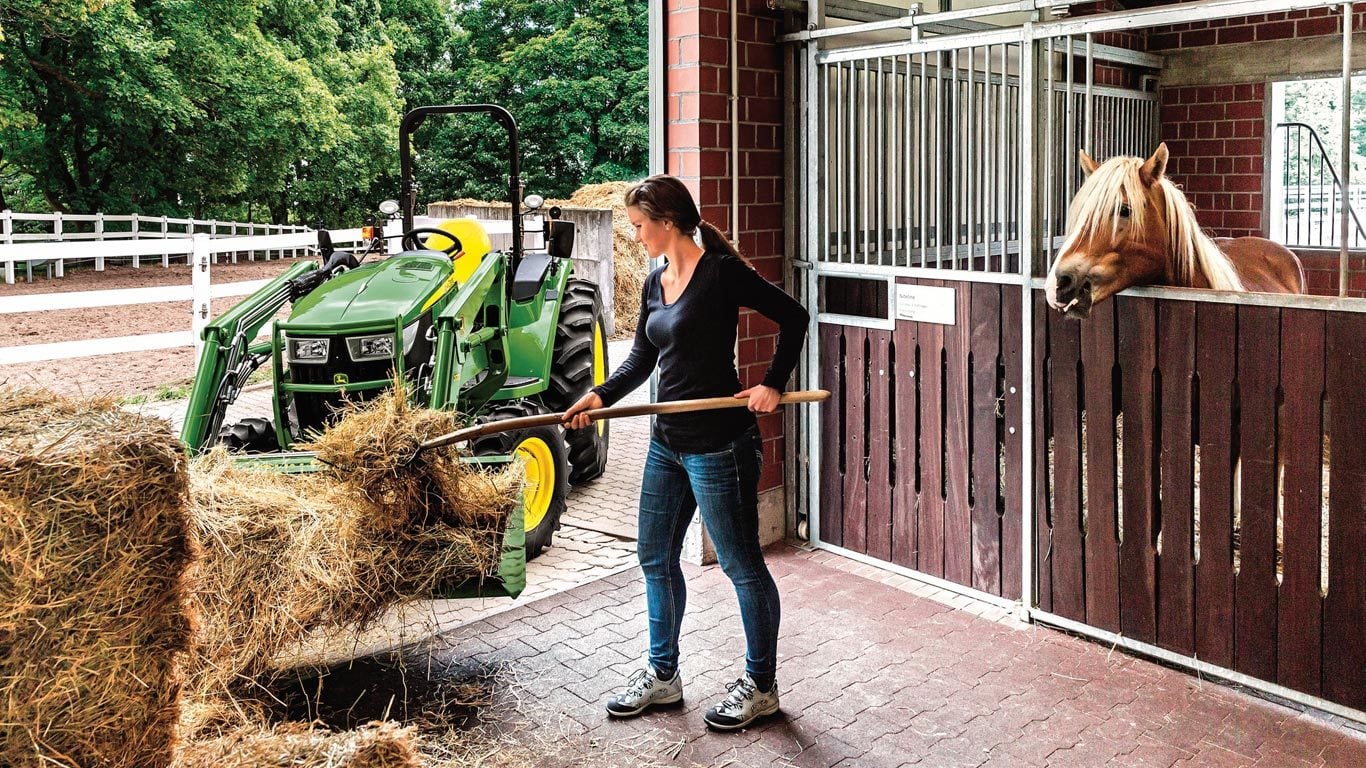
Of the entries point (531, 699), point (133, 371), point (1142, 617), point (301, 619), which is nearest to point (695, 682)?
point (531, 699)

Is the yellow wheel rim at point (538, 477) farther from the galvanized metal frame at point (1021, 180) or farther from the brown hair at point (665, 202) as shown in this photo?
the brown hair at point (665, 202)

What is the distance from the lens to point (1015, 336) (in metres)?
4.61

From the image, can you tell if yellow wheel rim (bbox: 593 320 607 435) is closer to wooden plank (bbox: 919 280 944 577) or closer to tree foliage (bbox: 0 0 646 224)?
wooden plank (bbox: 919 280 944 577)

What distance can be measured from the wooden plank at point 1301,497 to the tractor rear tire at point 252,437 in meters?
4.13

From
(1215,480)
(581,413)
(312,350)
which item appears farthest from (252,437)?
(1215,480)

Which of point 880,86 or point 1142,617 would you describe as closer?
point 1142,617

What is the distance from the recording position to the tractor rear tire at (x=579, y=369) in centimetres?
638

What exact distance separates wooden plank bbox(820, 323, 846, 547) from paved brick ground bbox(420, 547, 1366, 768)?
0.52 meters

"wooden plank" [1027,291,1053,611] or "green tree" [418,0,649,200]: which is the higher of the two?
"green tree" [418,0,649,200]

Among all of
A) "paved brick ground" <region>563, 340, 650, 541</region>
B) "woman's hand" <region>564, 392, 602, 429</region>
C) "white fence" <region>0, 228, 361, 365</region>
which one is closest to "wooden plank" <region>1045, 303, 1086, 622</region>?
"woman's hand" <region>564, 392, 602, 429</region>

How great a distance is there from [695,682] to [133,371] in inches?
435

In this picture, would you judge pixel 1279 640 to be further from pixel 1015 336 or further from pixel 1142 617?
pixel 1015 336

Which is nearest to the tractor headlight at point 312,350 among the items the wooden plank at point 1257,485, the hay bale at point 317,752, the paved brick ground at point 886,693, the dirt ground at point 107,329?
the paved brick ground at point 886,693

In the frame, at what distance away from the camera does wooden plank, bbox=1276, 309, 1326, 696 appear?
371 centimetres
